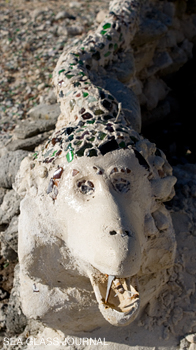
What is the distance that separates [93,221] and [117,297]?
313mm

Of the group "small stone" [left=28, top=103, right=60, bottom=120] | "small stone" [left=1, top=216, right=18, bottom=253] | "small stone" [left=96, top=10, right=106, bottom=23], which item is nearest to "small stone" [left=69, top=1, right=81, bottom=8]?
"small stone" [left=96, top=10, right=106, bottom=23]

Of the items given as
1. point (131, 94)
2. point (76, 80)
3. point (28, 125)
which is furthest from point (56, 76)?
point (28, 125)

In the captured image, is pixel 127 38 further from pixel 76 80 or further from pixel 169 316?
pixel 169 316

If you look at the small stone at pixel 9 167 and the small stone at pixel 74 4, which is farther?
the small stone at pixel 74 4

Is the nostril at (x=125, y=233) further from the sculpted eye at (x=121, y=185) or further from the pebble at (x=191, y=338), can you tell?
the pebble at (x=191, y=338)

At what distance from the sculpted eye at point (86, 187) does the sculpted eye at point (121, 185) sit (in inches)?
3.5

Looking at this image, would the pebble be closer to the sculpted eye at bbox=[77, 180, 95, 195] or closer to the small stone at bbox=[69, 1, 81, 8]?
the sculpted eye at bbox=[77, 180, 95, 195]

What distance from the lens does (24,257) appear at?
1.75 metres

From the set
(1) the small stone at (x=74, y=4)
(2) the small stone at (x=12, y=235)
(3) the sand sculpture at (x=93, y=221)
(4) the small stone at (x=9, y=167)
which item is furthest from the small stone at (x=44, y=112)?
(1) the small stone at (x=74, y=4)

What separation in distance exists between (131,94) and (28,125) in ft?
3.48

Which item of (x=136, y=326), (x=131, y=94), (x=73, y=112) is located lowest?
(x=136, y=326)

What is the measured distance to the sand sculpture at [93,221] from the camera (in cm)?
150

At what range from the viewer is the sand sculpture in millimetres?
1501

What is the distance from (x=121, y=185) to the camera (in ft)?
5.22
